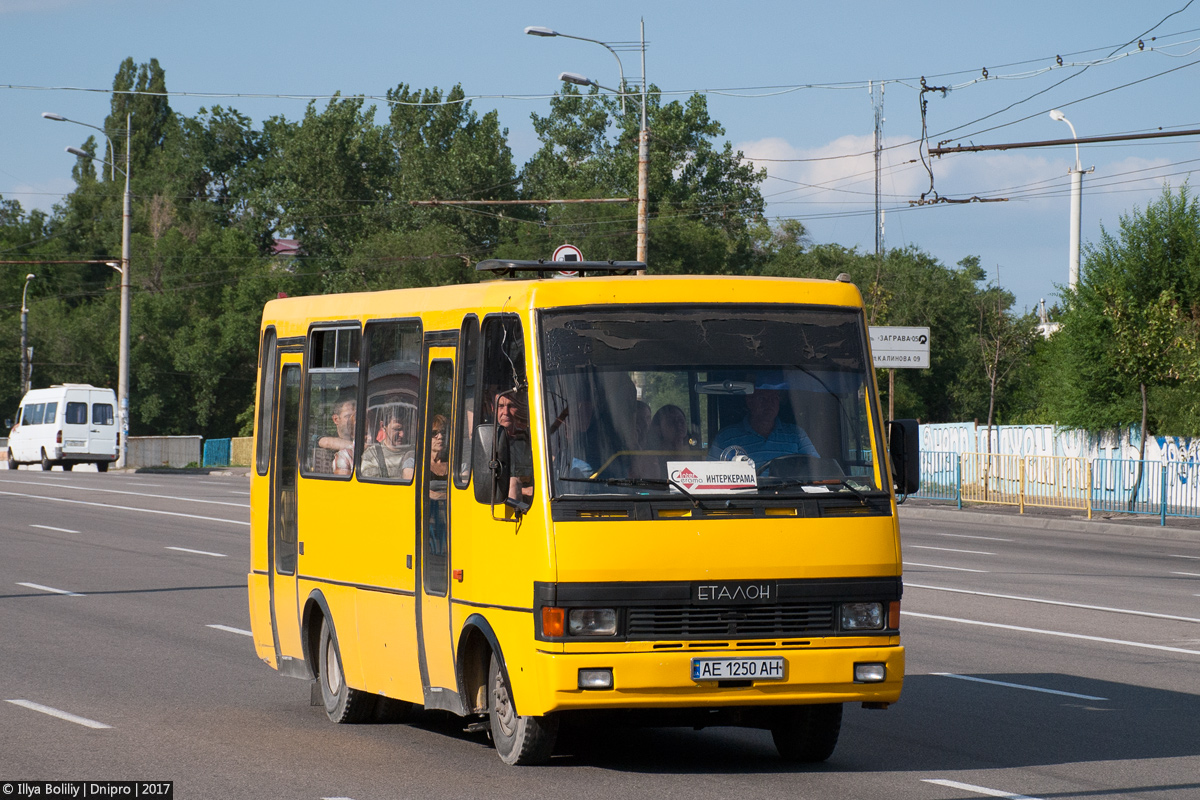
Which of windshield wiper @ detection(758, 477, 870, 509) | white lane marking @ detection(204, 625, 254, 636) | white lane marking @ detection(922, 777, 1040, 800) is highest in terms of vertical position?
windshield wiper @ detection(758, 477, 870, 509)

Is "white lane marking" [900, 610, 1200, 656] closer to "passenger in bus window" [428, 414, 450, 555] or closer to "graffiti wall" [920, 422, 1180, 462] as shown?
"passenger in bus window" [428, 414, 450, 555]

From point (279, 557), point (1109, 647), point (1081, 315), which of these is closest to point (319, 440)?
point (279, 557)

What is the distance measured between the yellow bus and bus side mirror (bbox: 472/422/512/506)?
13 millimetres

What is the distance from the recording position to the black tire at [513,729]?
7855 mm

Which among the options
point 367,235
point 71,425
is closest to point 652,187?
point 367,235

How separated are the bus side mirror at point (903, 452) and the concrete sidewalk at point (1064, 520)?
890 inches

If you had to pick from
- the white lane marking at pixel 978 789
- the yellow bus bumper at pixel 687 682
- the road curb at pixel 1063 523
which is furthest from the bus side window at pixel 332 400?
the road curb at pixel 1063 523

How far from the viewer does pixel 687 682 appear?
7512mm

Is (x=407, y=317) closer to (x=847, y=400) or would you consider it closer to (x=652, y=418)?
(x=652, y=418)

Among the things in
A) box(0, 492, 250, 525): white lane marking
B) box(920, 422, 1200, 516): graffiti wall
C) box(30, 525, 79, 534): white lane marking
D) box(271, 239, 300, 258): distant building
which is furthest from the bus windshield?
box(271, 239, 300, 258): distant building

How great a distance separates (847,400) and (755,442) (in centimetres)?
58

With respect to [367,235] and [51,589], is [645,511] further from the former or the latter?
[367,235]

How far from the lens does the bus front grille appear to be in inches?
298

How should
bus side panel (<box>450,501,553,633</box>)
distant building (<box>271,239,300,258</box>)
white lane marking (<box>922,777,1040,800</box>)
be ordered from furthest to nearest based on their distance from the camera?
distant building (<box>271,239,300,258</box>)
bus side panel (<box>450,501,553,633</box>)
white lane marking (<box>922,777,1040,800</box>)
